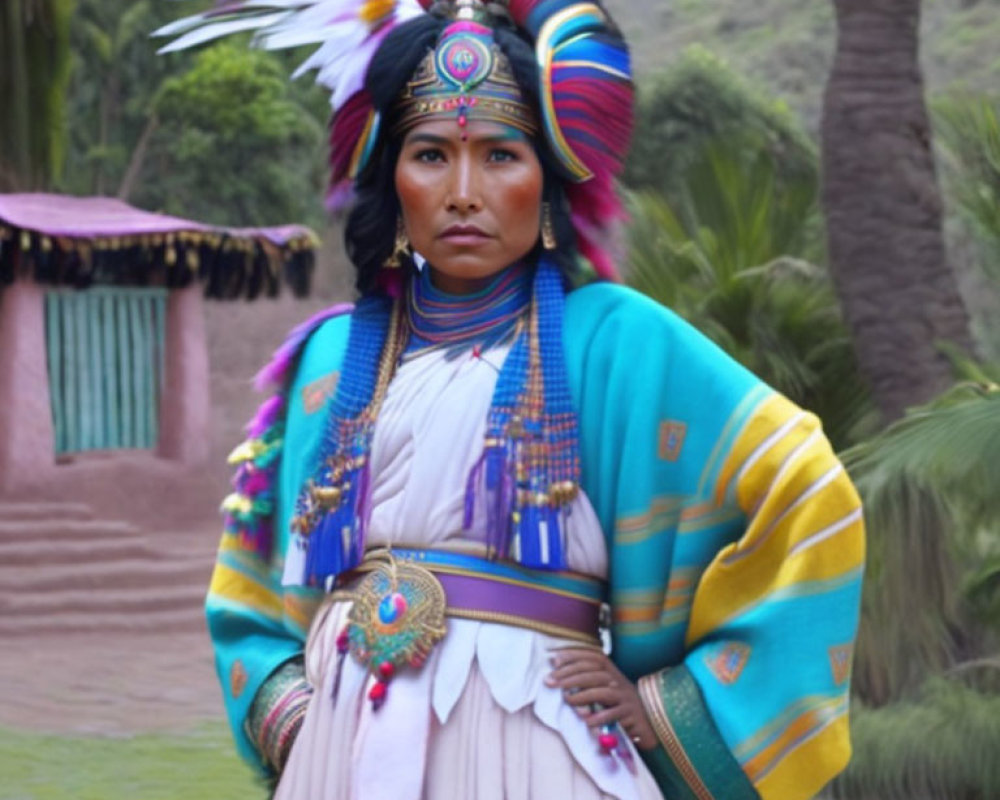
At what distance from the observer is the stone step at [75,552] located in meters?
14.1

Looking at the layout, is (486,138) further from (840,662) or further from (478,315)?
(840,662)

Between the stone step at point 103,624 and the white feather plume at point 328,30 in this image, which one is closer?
the white feather plume at point 328,30

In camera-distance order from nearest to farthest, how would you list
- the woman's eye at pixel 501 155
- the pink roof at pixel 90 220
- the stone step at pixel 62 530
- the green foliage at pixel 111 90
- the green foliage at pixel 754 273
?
the woman's eye at pixel 501 155 → the green foliage at pixel 754 273 → the stone step at pixel 62 530 → the pink roof at pixel 90 220 → the green foliage at pixel 111 90

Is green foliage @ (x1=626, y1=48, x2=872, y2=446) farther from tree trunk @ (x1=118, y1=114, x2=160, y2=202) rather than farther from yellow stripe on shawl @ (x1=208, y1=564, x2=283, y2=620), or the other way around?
tree trunk @ (x1=118, y1=114, x2=160, y2=202)

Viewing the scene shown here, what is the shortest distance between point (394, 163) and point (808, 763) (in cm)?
111

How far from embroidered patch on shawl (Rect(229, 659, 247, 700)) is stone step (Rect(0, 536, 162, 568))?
37.1 feet

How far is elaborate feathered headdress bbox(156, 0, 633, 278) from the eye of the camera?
297 centimetres

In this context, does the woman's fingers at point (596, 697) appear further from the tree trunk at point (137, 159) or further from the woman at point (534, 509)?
the tree trunk at point (137, 159)

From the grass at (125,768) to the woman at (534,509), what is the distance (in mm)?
5587

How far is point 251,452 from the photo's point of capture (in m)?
3.25

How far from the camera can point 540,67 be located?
295cm

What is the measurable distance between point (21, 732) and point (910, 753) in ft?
15.8

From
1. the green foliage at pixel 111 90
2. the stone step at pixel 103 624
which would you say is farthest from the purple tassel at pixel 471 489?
the green foliage at pixel 111 90

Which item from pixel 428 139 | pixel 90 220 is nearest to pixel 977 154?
pixel 428 139
